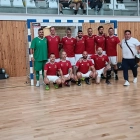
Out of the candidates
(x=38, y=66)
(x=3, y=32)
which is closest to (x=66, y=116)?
(x=38, y=66)

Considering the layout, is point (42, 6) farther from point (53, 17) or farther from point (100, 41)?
point (100, 41)

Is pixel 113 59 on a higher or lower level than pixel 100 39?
lower

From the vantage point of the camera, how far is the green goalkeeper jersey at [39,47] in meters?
5.65

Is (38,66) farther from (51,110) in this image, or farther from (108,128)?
(108,128)

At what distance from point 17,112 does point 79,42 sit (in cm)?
315

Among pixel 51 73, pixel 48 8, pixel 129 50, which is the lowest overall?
pixel 51 73

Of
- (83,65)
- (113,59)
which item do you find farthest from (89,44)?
(113,59)

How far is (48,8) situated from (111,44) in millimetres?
3607

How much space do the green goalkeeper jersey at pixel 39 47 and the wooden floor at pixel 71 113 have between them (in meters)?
0.93

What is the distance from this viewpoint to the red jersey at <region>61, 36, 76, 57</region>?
19.7 feet

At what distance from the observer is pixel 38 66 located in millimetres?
5770

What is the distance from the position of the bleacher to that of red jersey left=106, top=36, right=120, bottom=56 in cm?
315

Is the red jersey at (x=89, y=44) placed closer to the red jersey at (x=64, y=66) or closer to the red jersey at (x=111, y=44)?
the red jersey at (x=111, y=44)

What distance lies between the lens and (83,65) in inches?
231
